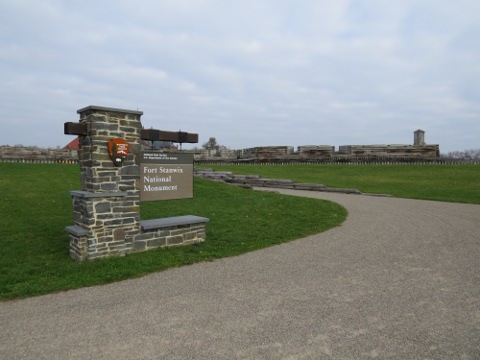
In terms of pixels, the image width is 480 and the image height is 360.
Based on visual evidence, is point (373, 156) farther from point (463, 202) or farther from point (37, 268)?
point (37, 268)

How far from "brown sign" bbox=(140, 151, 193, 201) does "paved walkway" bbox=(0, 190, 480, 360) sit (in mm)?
2251

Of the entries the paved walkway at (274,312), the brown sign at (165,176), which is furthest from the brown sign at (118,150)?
the paved walkway at (274,312)

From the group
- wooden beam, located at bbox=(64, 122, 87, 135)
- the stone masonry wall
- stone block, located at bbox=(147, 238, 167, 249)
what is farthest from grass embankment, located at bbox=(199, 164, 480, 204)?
wooden beam, located at bbox=(64, 122, 87, 135)

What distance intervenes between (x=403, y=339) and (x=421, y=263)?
3.32 metres

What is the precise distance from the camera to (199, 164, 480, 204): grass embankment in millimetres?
18109

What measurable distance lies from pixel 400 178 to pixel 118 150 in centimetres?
2330

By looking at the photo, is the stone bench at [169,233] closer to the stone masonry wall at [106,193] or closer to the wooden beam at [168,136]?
the stone masonry wall at [106,193]

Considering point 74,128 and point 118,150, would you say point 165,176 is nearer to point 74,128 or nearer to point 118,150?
point 118,150

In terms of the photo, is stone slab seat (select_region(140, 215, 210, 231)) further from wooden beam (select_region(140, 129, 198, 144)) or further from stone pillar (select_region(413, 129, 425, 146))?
stone pillar (select_region(413, 129, 425, 146))

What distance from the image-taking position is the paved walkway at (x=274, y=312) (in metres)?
3.61

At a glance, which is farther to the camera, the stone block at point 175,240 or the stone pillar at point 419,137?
the stone pillar at point 419,137

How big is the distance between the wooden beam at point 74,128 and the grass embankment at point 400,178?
649 inches

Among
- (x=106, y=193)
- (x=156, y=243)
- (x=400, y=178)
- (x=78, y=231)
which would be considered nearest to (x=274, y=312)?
(x=156, y=243)

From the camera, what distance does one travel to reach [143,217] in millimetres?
11234
